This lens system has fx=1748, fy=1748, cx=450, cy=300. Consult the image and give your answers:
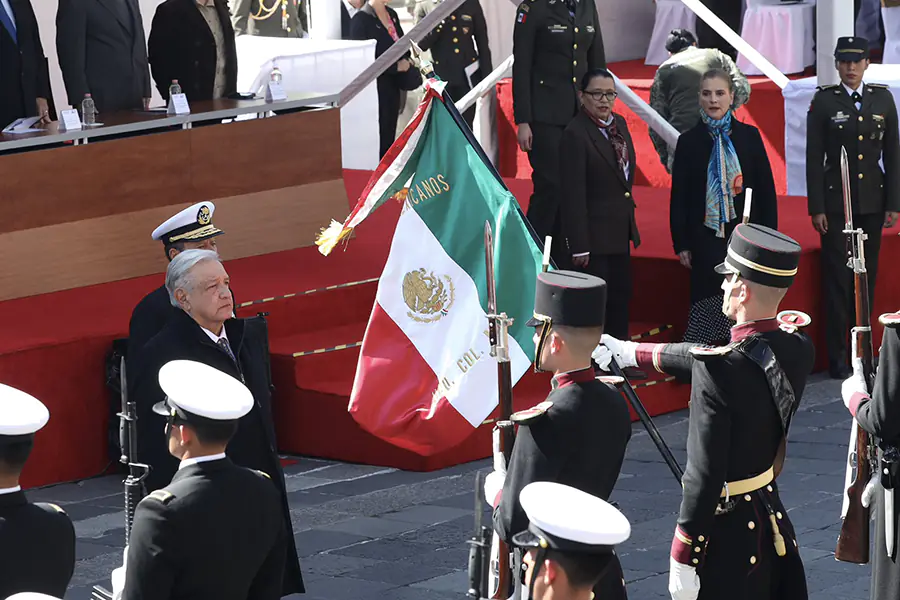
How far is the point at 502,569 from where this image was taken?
4.93 m

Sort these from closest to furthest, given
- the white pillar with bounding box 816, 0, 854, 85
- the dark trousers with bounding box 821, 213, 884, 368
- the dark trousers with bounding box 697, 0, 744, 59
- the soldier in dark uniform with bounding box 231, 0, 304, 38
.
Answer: the dark trousers with bounding box 821, 213, 884, 368 < the white pillar with bounding box 816, 0, 854, 85 < the dark trousers with bounding box 697, 0, 744, 59 < the soldier in dark uniform with bounding box 231, 0, 304, 38

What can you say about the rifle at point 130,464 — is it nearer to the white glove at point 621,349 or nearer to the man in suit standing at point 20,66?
the white glove at point 621,349

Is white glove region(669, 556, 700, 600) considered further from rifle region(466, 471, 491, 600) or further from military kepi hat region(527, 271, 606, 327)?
military kepi hat region(527, 271, 606, 327)

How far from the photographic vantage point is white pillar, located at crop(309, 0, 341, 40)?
1627 cm

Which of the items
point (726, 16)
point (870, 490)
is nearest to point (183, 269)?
point (870, 490)

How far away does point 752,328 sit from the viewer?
4852 millimetres

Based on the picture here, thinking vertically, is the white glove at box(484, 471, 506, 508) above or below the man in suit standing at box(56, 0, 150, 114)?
below

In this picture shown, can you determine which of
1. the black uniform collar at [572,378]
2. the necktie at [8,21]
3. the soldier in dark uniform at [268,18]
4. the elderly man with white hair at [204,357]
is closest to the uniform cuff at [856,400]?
the black uniform collar at [572,378]

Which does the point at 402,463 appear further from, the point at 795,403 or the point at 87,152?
the point at 795,403

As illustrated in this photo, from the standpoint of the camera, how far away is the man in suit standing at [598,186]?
8.85m

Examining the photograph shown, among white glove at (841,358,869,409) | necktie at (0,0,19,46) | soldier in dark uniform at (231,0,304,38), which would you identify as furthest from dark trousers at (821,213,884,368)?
soldier in dark uniform at (231,0,304,38)

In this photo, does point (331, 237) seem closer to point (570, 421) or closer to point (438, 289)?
point (438, 289)

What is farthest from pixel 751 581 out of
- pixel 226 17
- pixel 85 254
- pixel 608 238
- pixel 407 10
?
pixel 407 10

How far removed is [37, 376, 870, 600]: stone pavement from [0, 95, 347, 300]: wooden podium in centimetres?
173
